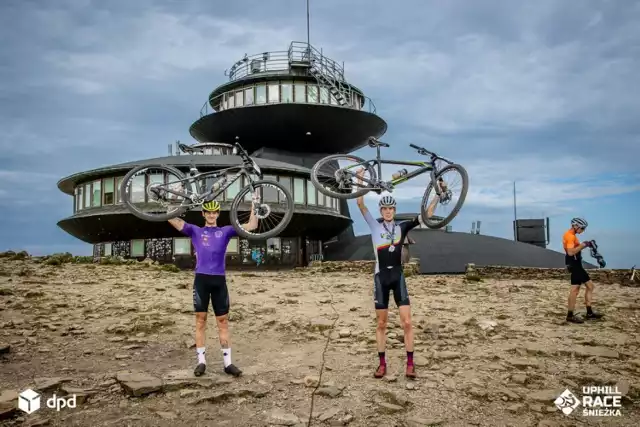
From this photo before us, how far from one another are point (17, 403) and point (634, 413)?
930cm

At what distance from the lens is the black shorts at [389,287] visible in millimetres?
8617

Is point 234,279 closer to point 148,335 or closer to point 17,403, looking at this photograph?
point 148,335

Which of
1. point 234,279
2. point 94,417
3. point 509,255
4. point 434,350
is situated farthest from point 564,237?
point 509,255

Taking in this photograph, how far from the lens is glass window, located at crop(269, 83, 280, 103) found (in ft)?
152

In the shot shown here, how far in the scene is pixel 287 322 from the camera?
12680mm

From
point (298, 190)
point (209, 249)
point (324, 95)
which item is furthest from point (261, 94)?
point (209, 249)

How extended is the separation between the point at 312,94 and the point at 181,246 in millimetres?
20402

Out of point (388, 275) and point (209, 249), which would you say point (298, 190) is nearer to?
point (209, 249)

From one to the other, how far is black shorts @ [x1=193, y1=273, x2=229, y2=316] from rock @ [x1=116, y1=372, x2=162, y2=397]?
132cm

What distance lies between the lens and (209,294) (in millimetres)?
8703

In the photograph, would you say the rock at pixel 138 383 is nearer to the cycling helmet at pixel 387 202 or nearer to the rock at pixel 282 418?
the rock at pixel 282 418

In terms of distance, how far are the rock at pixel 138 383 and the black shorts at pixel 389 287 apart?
3.88m

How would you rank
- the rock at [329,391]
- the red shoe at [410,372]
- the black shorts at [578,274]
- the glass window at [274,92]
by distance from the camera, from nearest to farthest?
the rock at [329,391]
the red shoe at [410,372]
the black shorts at [578,274]
the glass window at [274,92]

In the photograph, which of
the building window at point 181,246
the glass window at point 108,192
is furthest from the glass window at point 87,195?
the building window at point 181,246
